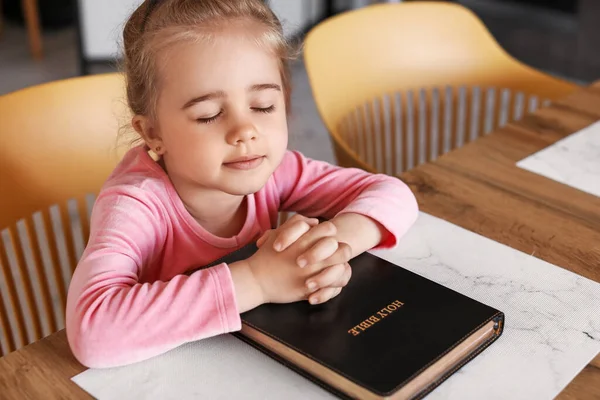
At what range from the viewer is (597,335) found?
2.69ft

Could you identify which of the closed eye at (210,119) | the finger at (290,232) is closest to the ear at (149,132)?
the closed eye at (210,119)

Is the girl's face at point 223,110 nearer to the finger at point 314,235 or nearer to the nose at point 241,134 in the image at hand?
the nose at point 241,134

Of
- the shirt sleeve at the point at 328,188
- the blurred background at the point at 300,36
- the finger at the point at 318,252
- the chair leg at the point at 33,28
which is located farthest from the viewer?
the chair leg at the point at 33,28

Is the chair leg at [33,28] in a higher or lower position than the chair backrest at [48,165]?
lower

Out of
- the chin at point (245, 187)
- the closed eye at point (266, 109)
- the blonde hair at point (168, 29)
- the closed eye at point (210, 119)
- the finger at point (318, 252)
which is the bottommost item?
the finger at point (318, 252)

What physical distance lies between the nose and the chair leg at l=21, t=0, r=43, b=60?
10.8 ft

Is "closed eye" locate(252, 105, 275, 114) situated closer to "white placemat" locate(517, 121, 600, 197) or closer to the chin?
the chin

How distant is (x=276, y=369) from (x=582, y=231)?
518 mm

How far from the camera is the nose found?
0.88 meters

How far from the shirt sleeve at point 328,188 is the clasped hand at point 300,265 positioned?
0.63 ft

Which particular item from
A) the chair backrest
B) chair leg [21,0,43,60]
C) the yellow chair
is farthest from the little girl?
chair leg [21,0,43,60]

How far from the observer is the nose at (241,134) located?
0.88 m

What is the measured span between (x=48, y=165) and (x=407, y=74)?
2.87 ft

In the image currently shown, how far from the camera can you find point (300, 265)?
82cm
